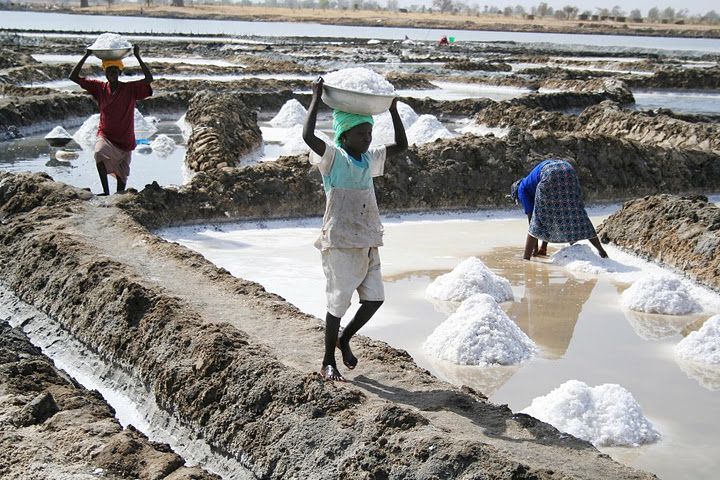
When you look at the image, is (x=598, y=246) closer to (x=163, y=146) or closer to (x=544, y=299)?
(x=544, y=299)

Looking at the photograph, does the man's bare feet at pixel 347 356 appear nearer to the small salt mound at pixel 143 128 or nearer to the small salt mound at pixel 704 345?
the small salt mound at pixel 704 345

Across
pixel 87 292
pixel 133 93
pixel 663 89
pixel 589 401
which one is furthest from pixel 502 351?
pixel 663 89

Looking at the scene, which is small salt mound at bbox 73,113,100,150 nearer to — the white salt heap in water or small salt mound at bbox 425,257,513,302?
the white salt heap in water

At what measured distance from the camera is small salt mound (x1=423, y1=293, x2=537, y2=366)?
564cm

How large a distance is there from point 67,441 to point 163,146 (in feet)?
32.8

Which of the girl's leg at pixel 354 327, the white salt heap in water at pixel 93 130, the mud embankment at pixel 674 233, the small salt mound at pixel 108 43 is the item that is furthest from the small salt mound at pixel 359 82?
the white salt heap in water at pixel 93 130

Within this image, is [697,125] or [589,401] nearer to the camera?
[589,401]

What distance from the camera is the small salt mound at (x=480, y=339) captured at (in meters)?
5.64

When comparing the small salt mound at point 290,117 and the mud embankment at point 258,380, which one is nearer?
the mud embankment at point 258,380

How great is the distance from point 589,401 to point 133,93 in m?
5.31

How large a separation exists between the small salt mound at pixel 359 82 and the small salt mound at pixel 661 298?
122 inches

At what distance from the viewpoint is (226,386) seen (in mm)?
4738

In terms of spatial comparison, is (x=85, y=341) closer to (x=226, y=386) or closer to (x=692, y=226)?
(x=226, y=386)

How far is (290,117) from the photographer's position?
16.8 m
